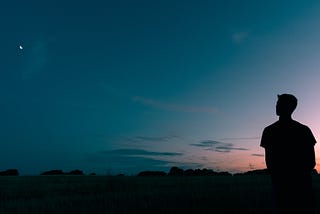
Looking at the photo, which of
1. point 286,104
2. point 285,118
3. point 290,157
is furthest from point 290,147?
point 286,104

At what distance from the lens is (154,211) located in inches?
367

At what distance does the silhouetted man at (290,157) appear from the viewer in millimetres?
5441

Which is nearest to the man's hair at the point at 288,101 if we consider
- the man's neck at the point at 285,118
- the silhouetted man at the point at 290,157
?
the silhouetted man at the point at 290,157

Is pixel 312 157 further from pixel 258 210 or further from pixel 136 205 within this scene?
pixel 136 205

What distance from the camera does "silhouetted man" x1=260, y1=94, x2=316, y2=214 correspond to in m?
5.44

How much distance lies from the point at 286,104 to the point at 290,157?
2.26 feet

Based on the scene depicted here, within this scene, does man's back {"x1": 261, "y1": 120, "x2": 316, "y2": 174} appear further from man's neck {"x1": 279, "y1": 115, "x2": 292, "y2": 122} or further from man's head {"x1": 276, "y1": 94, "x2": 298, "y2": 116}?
man's head {"x1": 276, "y1": 94, "x2": 298, "y2": 116}

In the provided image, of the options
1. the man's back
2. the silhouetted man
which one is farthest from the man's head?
the man's back

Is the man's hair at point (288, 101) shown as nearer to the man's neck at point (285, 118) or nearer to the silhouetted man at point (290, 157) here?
the silhouetted man at point (290, 157)

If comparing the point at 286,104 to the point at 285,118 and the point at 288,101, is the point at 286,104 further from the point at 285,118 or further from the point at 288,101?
the point at 285,118

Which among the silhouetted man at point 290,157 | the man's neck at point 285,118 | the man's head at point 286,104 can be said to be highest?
the man's head at point 286,104

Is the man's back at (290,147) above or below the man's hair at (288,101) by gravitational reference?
below

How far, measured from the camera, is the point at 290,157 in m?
5.49

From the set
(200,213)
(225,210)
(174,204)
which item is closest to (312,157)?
(200,213)
